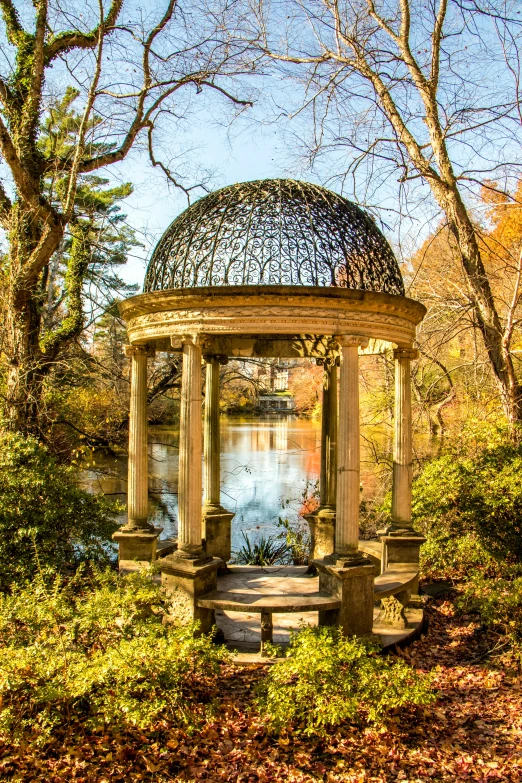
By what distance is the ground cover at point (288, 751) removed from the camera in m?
5.48

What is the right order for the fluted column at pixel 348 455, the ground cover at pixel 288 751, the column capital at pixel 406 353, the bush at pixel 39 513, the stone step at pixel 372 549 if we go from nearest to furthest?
the ground cover at pixel 288 751
the fluted column at pixel 348 455
the bush at pixel 39 513
the column capital at pixel 406 353
the stone step at pixel 372 549

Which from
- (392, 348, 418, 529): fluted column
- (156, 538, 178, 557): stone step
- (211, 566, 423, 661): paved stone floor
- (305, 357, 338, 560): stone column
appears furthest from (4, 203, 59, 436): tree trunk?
(392, 348, 418, 529): fluted column

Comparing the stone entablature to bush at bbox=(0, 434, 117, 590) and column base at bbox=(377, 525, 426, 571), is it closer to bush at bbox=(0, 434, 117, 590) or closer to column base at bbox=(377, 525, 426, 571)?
bush at bbox=(0, 434, 117, 590)

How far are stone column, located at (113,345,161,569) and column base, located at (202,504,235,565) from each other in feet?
5.33

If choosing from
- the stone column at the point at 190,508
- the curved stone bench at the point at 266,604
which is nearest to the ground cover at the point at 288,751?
the curved stone bench at the point at 266,604

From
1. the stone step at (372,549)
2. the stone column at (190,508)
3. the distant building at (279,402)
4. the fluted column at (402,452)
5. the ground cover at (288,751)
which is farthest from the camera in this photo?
the distant building at (279,402)

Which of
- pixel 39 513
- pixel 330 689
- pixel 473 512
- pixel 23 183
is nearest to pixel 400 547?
pixel 473 512

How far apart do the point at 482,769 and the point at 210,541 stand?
7.22 m

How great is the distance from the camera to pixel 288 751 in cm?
600

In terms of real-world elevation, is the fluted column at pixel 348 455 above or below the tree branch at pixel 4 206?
below

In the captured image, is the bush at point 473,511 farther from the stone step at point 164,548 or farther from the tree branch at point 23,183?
the tree branch at point 23,183

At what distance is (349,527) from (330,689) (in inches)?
123

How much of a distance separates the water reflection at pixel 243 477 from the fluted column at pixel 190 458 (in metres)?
6.33

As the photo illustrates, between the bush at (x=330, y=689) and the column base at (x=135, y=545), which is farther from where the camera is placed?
the column base at (x=135, y=545)
